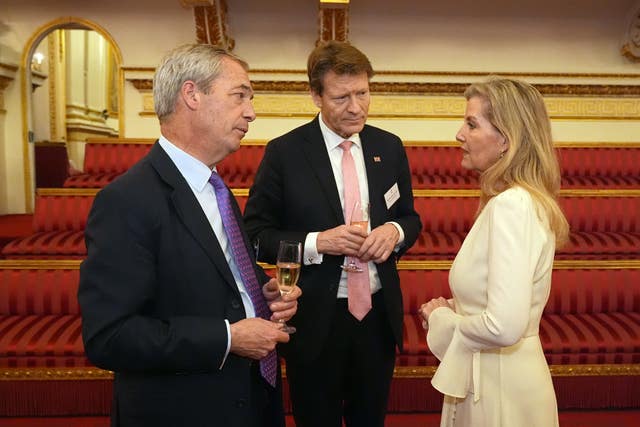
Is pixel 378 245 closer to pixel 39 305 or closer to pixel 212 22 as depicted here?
pixel 39 305

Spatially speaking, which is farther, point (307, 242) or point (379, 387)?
point (379, 387)

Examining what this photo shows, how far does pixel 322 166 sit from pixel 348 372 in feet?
2.07

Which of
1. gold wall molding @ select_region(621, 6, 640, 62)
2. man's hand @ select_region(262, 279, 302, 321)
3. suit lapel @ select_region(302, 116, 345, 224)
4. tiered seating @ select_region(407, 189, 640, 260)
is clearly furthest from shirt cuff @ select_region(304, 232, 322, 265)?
gold wall molding @ select_region(621, 6, 640, 62)

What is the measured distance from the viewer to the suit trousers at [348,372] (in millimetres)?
1568

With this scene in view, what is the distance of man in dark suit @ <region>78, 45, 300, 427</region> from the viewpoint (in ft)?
3.20

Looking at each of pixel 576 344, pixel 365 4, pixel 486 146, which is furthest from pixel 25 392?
pixel 365 4

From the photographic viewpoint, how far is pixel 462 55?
5.07 metres

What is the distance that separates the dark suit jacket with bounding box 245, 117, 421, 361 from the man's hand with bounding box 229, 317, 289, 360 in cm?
45

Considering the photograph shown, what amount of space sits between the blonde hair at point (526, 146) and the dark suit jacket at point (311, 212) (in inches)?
17.8

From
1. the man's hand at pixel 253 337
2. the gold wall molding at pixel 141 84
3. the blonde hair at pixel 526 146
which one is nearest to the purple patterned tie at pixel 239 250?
the man's hand at pixel 253 337

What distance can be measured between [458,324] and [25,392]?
1.87 metres

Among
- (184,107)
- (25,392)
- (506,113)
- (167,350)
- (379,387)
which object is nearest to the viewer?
(167,350)

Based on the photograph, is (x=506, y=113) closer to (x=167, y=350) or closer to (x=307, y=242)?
(x=307, y=242)

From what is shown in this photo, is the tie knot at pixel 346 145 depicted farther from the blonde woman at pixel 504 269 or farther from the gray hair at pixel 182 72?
the gray hair at pixel 182 72
